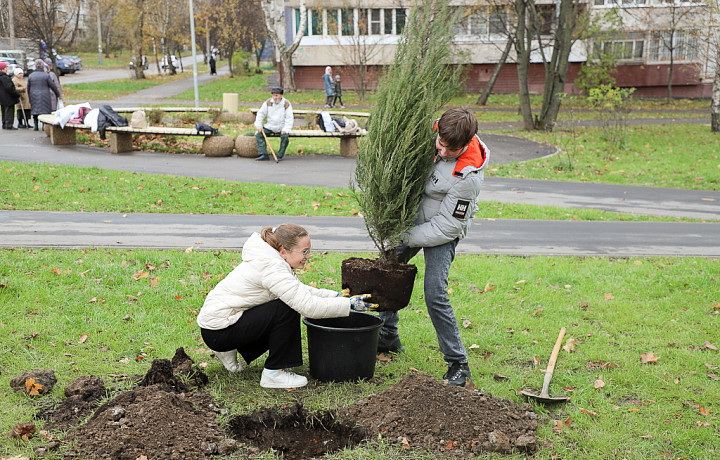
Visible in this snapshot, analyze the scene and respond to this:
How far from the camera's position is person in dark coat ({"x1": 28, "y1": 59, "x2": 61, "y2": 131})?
17641mm

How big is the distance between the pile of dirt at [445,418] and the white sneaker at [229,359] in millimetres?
970

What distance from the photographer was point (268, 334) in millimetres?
4566

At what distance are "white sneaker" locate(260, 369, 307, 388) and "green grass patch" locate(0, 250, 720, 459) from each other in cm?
6

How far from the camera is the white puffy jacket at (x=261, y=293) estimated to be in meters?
4.36

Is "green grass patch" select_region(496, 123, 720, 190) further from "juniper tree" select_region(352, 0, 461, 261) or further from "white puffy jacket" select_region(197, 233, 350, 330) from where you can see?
"white puffy jacket" select_region(197, 233, 350, 330)

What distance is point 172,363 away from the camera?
185 inches

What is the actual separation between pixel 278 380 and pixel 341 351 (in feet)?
1.57

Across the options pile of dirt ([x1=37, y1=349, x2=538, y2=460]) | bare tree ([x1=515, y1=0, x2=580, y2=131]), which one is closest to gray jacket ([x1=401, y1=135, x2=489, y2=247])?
pile of dirt ([x1=37, y1=349, x2=538, y2=460])

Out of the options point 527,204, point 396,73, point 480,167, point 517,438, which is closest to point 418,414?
point 517,438

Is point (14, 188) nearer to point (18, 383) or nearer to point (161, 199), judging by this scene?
point (161, 199)

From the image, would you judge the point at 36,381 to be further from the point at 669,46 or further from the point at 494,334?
the point at 669,46

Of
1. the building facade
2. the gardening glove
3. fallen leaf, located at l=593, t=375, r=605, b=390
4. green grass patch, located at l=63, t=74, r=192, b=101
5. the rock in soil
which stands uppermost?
the building facade

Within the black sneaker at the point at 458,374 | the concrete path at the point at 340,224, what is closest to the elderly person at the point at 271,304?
the black sneaker at the point at 458,374

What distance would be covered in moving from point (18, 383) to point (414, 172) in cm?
300
